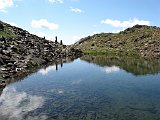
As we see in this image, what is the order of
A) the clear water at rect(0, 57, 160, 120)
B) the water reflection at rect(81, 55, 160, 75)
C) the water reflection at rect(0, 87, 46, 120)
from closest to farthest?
the water reflection at rect(0, 87, 46, 120) → the clear water at rect(0, 57, 160, 120) → the water reflection at rect(81, 55, 160, 75)

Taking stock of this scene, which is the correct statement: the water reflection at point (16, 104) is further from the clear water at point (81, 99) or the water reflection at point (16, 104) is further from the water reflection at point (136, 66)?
the water reflection at point (136, 66)

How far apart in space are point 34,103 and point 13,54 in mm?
52343

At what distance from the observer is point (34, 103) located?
50.2m

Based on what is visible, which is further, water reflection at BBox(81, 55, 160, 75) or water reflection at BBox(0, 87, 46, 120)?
water reflection at BBox(81, 55, 160, 75)

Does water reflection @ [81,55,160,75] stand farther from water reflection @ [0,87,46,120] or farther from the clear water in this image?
water reflection @ [0,87,46,120]

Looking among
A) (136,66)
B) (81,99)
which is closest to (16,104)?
(81,99)

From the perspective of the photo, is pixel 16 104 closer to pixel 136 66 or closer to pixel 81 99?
pixel 81 99

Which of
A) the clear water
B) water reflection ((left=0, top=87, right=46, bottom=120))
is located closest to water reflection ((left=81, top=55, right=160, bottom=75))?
the clear water

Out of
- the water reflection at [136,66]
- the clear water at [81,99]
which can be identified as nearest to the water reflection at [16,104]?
the clear water at [81,99]

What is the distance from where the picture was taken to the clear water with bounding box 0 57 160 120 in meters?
42.2

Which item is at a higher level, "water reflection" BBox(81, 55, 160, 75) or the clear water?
"water reflection" BBox(81, 55, 160, 75)

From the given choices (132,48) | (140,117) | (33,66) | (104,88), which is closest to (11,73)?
(33,66)

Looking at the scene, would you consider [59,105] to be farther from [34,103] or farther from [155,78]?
[155,78]

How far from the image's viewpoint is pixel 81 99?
5328cm
